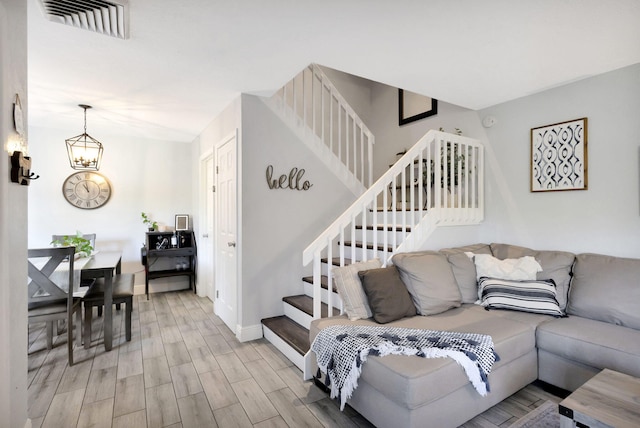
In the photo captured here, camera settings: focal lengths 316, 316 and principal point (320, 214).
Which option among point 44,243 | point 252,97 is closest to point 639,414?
point 252,97

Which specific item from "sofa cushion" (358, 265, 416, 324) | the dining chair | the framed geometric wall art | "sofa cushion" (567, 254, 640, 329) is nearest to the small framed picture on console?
the dining chair

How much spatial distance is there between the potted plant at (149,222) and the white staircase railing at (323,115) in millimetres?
2801

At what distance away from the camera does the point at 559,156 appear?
Answer: 9.43ft

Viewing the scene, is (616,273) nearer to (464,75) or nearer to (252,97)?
(464,75)

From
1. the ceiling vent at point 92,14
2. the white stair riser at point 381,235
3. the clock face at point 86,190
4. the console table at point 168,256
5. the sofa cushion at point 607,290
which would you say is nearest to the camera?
the ceiling vent at point 92,14

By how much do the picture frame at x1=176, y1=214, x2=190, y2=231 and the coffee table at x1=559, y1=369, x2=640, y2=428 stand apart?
497cm

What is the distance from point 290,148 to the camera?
3330 millimetres

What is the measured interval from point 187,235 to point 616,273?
16.6 feet

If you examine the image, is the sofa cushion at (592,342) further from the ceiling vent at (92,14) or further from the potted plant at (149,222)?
the potted plant at (149,222)

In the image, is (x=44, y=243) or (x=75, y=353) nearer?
(x=75, y=353)

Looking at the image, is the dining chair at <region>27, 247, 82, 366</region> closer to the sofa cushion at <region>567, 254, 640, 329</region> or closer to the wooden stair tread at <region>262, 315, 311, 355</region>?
the wooden stair tread at <region>262, 315, 311, 355</region>

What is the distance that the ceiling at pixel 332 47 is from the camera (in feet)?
5.81

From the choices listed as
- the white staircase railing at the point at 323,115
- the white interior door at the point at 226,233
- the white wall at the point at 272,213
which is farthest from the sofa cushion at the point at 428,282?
the white interior door at the point at 226,233

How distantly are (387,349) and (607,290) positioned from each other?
5.83 ft
